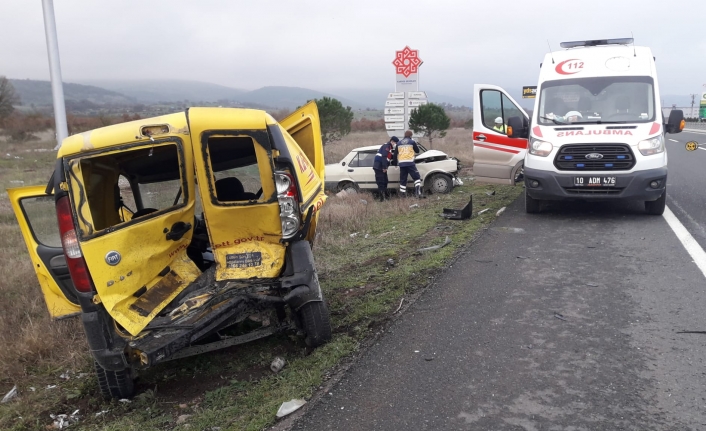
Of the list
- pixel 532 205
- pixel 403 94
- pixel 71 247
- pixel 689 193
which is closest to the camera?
pixel 71 247

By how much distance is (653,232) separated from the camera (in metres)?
7.56

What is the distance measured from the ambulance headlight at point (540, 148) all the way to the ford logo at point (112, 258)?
266 inches

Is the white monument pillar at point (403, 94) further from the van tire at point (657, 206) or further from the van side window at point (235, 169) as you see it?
the van side window at point (235, 169)

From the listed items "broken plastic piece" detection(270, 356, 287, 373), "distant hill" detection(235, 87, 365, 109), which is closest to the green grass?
"broken plastic piece" detection(270, 356, 287, 373)

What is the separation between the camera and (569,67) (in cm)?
934

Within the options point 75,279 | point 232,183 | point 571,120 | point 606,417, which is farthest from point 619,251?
point 75,279

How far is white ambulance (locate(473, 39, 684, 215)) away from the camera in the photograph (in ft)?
26.8

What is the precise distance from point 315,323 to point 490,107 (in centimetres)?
721

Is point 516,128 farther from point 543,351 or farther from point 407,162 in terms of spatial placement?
point 543,351

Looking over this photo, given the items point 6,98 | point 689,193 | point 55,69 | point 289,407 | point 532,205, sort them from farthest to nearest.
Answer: point 6,98, point 689,193, point 532,205, point 55,69, point 289,407

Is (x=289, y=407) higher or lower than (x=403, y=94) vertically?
lower

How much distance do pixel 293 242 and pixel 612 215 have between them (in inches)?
254

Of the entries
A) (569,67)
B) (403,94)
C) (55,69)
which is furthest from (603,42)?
(55,69)

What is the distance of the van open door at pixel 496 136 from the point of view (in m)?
10.2
